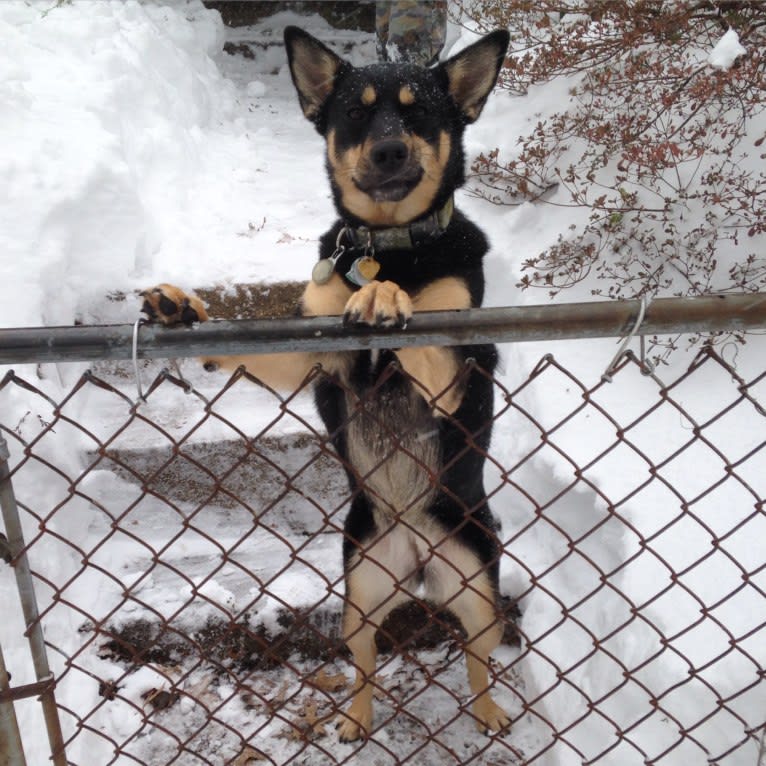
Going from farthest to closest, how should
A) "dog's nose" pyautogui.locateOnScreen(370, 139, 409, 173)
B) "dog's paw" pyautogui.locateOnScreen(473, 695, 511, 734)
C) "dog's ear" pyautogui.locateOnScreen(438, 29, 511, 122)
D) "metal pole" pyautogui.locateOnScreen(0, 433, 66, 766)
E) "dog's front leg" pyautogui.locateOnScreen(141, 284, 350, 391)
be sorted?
"dog's paw" pyautogui.locateOnScreen(473, 695, 511, 734), "dog's ear" pyautogui.locateOnScreen(438, 29, 511, 122), "dog's nose" pyautogui.locateOnScreen(370, 139, 409, 173), "dog's front leg" pyautogui.locateOnScreen(141, 284, 350, 391), "metal pole" pyautogui.locateOnScreen(0, 433, 66, 766)

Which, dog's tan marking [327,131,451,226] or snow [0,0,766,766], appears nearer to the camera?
snow [0,0,766,766]

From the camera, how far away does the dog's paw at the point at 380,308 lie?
138 centimetres

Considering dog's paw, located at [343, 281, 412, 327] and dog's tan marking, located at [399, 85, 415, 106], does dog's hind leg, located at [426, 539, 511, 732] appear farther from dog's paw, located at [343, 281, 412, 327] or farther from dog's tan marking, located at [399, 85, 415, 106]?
dog's tan marking, located at [399, 85, 415, 106]

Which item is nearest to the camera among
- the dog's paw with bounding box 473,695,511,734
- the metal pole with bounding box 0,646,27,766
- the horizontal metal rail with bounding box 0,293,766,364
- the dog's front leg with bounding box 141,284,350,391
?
the horizontal metal rail with bounding box 0,293,766,364

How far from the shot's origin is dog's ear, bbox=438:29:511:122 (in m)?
2.33

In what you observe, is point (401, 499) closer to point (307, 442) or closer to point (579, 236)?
point (307, 442)

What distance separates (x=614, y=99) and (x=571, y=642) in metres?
3.39

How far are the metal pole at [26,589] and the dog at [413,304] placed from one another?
28.9 inches

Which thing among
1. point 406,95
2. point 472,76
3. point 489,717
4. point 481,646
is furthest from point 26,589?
point 472,76

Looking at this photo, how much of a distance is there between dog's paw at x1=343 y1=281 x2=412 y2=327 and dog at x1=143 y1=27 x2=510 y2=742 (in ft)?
2.07

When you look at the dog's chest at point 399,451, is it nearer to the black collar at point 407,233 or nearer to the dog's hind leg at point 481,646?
the dog's hind leg at point 481,646

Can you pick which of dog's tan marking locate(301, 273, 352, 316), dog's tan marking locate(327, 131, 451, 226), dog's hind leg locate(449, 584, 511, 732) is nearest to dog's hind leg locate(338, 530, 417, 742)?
dog's hind leg locate(449, 584, 511, 732)

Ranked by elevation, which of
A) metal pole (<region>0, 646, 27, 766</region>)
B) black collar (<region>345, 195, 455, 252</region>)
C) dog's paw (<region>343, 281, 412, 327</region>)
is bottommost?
metal pole (<region>0, 646, 27, 766</region>)

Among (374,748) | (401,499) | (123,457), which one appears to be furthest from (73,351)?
(123,457)
